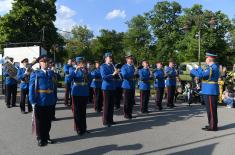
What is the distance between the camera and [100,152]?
25.1 feet

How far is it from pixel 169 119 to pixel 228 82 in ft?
23.0

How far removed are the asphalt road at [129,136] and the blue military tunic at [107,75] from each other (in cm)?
108

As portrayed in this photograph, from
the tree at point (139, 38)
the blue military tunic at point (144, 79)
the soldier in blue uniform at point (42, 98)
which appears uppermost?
the tree at point (139, 38)

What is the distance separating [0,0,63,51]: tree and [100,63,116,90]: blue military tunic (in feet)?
106

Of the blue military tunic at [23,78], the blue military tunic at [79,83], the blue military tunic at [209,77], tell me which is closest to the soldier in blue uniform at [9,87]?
the blue military tunic at [23,78]

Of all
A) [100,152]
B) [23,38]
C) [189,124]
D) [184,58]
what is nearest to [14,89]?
[189,124]

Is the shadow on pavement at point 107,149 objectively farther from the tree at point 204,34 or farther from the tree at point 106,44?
the tree at point 204,34

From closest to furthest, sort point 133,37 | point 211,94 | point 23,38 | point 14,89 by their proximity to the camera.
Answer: point 211,94, point 14,89, point 23,38, point 133,37

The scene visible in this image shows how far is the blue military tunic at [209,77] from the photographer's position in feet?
32.6

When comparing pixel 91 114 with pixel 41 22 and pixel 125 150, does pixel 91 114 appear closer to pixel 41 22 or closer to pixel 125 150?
pixel 125 150

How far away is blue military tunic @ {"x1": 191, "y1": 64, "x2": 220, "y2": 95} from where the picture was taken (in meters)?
9.93

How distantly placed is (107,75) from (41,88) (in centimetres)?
256

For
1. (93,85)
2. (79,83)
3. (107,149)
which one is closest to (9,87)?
(93,85)

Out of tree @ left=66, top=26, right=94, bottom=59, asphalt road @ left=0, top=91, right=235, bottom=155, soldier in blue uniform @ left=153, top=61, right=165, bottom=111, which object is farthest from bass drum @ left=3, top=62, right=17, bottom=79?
tree @ left=66, top=26, right=94, bottom=59
